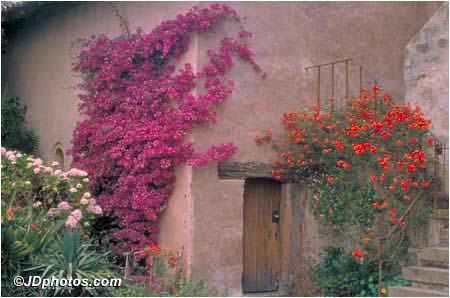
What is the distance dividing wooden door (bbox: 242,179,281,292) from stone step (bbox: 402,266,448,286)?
A: 7.78 feet

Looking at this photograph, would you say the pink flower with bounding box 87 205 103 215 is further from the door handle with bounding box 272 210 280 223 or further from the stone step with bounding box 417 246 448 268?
the stone step with bounding box 417 246 448 268

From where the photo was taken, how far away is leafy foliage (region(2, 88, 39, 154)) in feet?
42.3

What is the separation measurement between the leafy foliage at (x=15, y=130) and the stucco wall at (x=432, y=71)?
791 cm

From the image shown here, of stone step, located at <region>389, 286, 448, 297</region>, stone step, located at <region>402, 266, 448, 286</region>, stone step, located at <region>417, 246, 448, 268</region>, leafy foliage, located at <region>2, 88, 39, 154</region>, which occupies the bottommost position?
stone step, located at <region>389, 286, 448, 297</region>

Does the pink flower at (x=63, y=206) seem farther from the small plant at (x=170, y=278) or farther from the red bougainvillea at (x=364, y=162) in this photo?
the red bougainvillea at (x=364, y=162)

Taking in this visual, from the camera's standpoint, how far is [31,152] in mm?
13250

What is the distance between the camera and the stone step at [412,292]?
25.0 ft

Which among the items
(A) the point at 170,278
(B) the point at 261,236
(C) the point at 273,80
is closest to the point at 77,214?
(A) the point at 170,278

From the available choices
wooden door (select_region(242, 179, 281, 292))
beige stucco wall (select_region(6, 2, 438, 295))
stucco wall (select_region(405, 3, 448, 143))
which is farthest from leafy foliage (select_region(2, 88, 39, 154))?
stucco wall (select_region(405, 3, 448, 143))

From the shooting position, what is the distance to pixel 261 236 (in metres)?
9.88

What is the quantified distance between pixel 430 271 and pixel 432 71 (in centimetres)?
369

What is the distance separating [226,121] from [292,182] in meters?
1.65

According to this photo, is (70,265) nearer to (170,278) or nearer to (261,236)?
(170,278)

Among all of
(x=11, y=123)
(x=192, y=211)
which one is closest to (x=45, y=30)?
(x=11, y=123)
